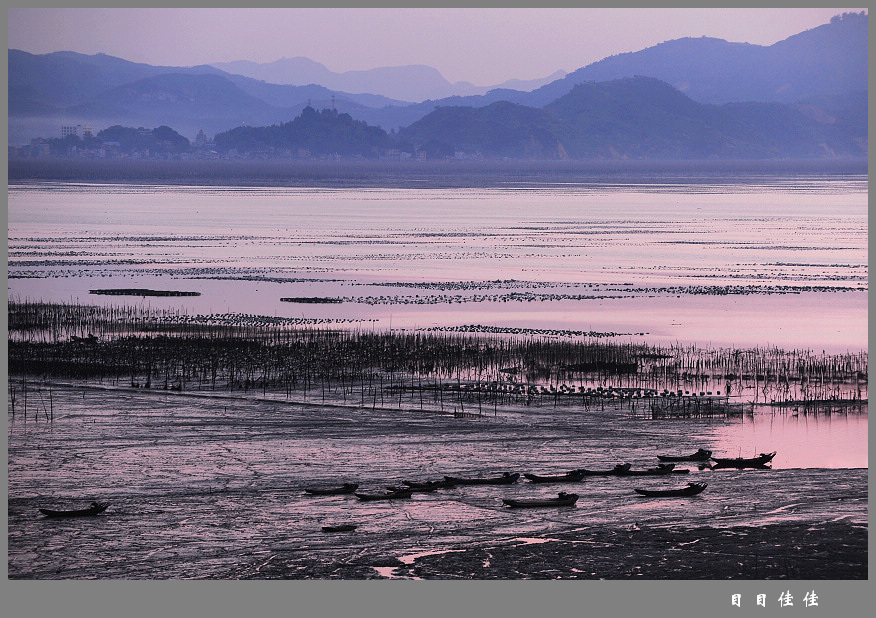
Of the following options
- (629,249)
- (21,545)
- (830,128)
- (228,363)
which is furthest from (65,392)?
(830,128)

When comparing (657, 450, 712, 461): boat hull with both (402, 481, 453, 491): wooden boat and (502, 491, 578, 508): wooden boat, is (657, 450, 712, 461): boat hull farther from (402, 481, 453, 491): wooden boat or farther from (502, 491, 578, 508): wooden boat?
(402, 481, 453, 491): wooden boat

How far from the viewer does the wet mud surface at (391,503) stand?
17.5 metres

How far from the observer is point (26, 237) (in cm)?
7519

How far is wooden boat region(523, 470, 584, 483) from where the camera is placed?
21859 millimetres

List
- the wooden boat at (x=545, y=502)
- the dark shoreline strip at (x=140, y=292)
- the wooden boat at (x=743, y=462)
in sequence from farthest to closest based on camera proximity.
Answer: the dark shoreline strip at (x=140, y=292)
the wooden boat at (x=743, y=462)
the wooden boat at (x=545, y=502)

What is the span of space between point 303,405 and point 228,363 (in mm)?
5160

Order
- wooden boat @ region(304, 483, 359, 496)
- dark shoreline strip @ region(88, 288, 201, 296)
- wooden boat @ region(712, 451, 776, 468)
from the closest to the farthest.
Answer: wooden boat @ region(304, 483, 359, 496) < wooden boat @ region(712, 451, 776, 468) < dark shoreline strip @ region(88, 288, 201, 296)

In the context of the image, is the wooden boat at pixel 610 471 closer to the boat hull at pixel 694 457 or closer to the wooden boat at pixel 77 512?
the boat hull at pixel 694 457

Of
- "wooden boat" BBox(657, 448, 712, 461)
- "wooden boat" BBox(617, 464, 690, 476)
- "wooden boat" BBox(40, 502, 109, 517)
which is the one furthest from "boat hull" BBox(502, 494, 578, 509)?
"wooden boat" BBox(40, 502, 109, 517)

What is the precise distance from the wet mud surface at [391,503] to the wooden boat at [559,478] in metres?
0.18

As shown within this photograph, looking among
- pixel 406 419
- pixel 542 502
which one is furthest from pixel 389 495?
pixel 406 419

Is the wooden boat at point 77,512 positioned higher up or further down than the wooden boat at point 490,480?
further down

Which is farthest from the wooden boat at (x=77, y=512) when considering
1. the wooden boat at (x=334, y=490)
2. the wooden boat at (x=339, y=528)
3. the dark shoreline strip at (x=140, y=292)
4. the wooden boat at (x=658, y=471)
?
the dark shoreline strip at (x=140, y=292)

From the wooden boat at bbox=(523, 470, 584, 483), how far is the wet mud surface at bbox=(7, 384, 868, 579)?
18 centimetres
